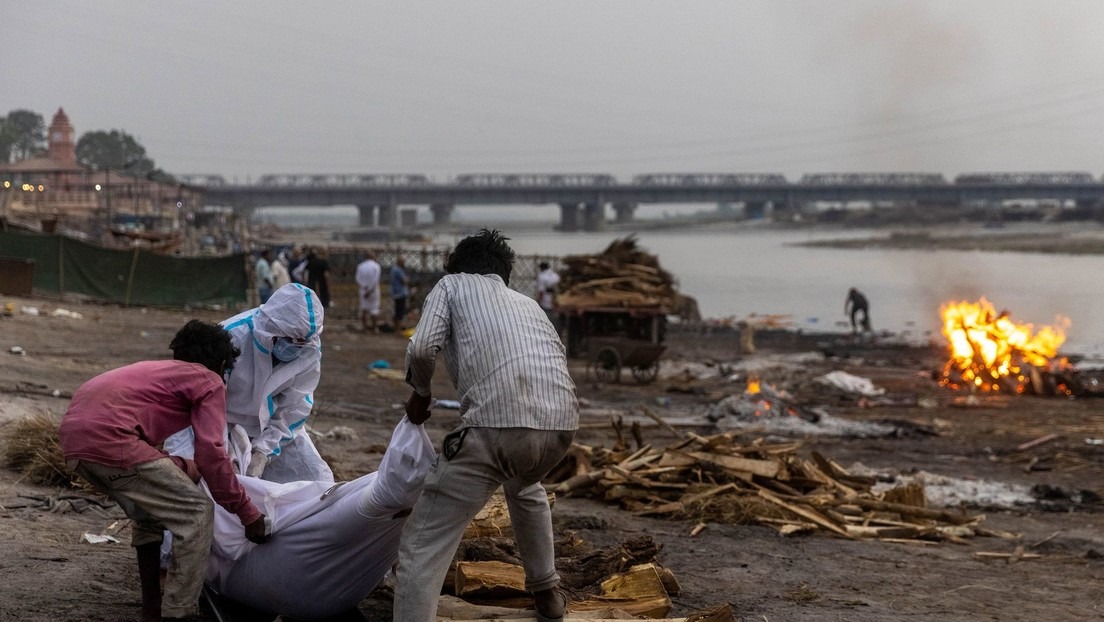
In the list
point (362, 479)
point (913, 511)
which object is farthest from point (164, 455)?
point (913, 511)

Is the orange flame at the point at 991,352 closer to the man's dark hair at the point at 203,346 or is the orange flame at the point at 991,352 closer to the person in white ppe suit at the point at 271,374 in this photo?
the person in white ppe suit at the point at 271,374

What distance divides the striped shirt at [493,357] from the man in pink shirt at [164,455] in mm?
988

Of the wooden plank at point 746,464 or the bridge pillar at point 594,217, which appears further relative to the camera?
the bridge pillar at point 594,217

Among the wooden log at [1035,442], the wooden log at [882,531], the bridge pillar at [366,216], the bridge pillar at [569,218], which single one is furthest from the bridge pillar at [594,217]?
the wooden log at [882,531]

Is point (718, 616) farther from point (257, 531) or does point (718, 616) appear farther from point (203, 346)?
point (203, 346)

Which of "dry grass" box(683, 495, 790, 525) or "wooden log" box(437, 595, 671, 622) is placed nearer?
"wooden log" box(437, 595, 671, 622)

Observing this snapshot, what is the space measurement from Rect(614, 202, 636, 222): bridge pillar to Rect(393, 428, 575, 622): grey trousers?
328 feet

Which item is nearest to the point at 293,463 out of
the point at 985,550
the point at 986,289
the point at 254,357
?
the point at 254,357

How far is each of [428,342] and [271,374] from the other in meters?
1.62

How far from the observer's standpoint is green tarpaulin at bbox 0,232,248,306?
96.3 ft

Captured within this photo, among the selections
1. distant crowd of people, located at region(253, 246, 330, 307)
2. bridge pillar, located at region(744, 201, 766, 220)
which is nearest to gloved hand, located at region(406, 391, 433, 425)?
distant crowd of people, located at region(253, 246, 330, 307)

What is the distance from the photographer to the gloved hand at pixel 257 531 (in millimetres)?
5707

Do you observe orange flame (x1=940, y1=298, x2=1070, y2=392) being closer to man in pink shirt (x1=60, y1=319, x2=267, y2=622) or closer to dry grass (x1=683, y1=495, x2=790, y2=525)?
dry grass (x1=683, y1=495, x2=790, y2=525)

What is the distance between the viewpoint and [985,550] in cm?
989
